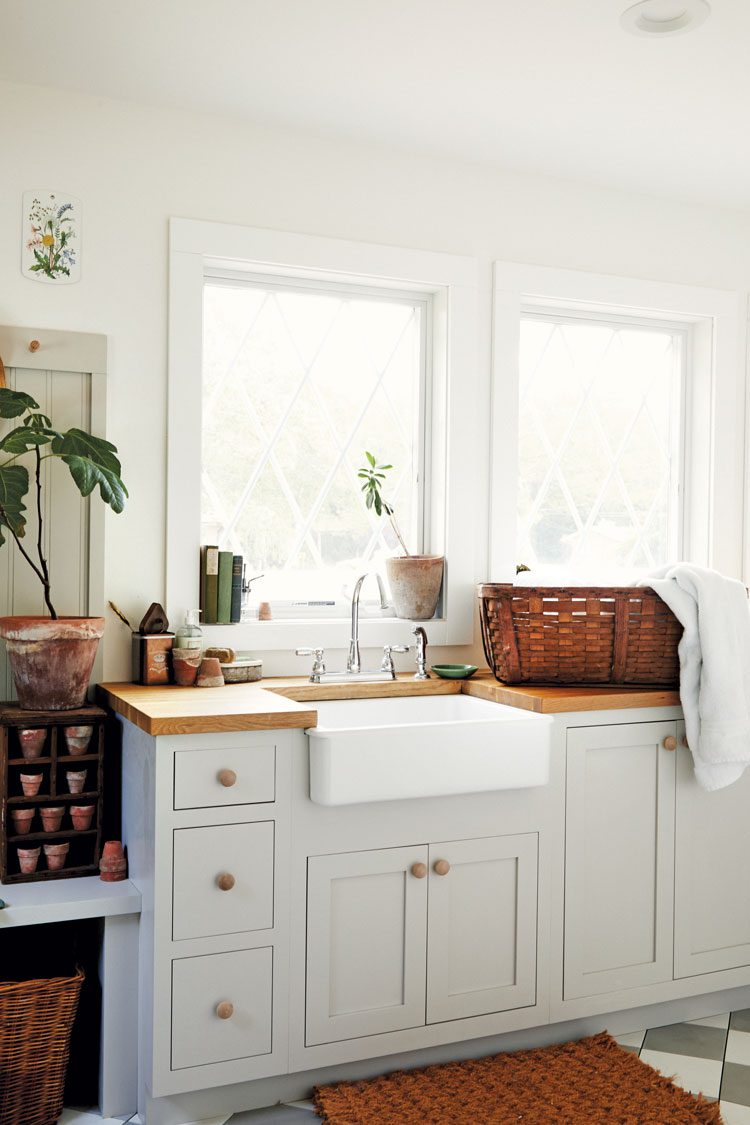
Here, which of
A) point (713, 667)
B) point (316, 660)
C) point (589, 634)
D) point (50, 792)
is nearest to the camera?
point (50, 792)

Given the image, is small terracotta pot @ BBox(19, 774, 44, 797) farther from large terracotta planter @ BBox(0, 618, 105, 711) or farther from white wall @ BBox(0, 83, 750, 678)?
white wall @ BBox(0, 83, 750, 678)

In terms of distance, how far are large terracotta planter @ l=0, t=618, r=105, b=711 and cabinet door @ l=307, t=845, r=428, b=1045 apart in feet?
2.35

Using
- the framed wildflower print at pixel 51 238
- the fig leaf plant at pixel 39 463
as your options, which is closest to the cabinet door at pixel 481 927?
the fig leaf plant at pixel 39 463

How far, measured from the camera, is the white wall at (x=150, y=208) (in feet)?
8.69

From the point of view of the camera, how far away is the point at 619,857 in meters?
2.65

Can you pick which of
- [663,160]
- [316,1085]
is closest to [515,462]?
[663,160]

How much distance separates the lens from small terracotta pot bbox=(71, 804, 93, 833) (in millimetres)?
2449

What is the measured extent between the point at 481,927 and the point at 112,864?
0.89m

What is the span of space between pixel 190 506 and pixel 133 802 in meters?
0.83

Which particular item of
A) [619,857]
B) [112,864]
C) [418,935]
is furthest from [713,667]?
[112,864]

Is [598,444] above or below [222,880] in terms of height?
above

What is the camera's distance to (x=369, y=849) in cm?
236

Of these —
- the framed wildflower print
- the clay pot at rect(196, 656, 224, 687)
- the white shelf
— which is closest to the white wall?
the framed wildflower print

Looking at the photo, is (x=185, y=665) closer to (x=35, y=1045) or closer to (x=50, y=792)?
(x=50, y=792)
